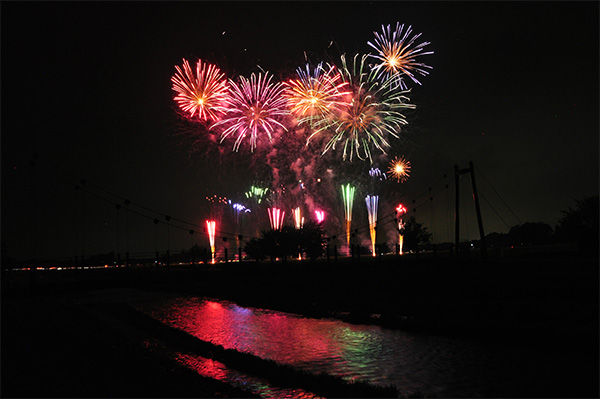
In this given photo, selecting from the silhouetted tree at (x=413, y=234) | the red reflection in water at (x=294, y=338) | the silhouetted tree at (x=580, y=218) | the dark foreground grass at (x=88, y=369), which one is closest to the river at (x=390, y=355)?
the red reflection in water at (x=294, y=338)

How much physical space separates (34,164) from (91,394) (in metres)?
29.2

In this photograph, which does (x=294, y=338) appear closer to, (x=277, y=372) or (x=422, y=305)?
(x=277, y=372)

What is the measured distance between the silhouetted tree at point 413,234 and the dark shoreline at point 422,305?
51.0 metres

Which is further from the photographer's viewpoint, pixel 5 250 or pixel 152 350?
pixel 5 250

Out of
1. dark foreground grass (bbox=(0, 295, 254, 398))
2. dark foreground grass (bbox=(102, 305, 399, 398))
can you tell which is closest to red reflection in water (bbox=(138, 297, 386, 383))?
dark foreground grass (bbox=(102, 305, 399, 398))

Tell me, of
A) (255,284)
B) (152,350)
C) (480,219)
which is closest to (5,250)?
(255,284)

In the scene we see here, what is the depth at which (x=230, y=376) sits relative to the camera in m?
9.16

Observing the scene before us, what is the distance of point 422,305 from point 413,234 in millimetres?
66198

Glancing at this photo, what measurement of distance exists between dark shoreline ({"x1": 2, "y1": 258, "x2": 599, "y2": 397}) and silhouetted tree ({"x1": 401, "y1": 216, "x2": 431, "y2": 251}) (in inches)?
2007

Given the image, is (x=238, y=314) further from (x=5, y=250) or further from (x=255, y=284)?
(x=5, y=250)

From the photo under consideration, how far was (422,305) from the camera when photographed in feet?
55.1

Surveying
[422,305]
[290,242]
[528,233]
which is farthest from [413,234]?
[422,305]

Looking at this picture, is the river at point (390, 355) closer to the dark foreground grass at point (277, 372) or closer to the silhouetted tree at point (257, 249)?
the dark foreground grass at point (277, 372)

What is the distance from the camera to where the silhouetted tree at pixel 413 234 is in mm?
80875
